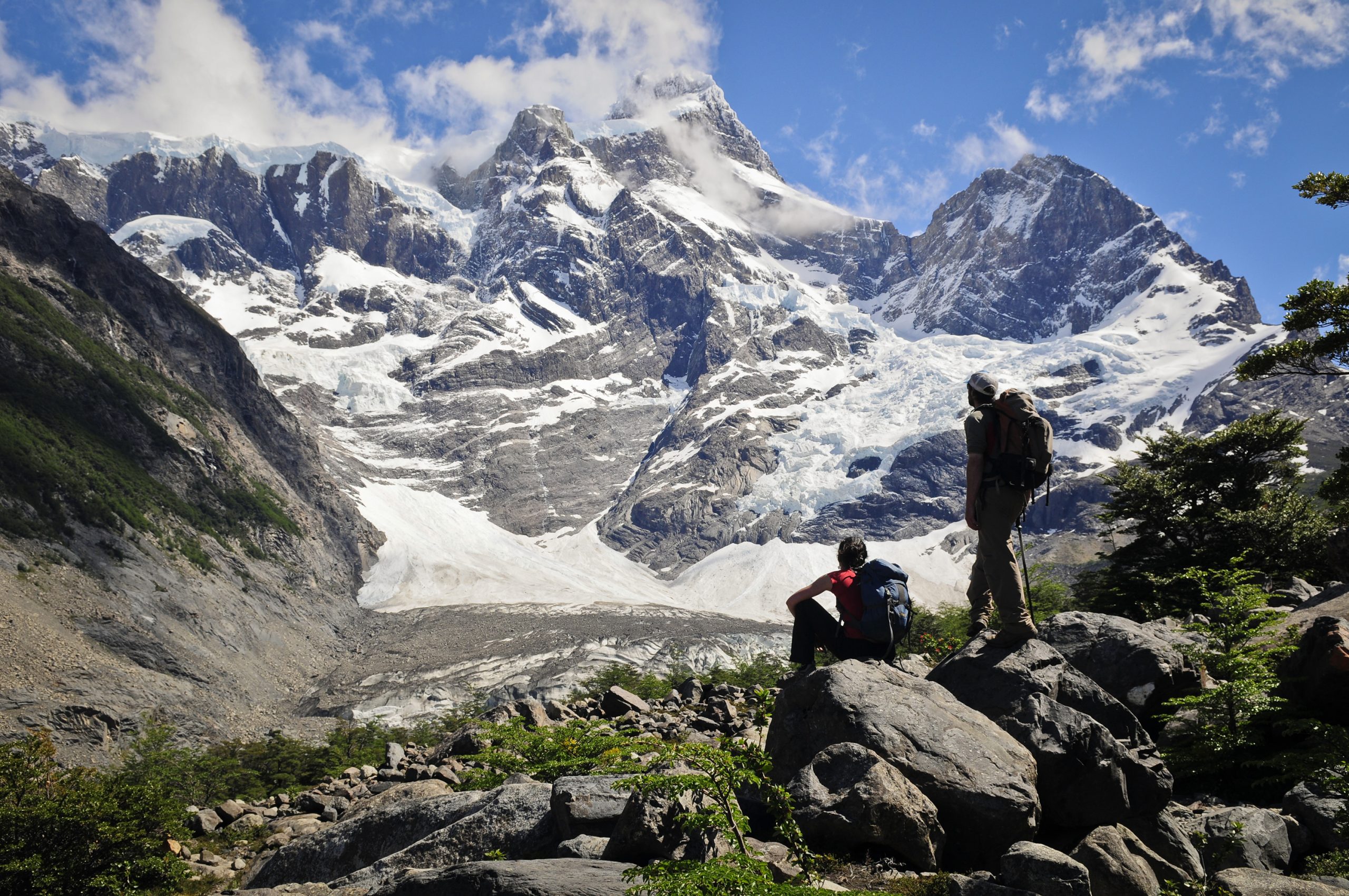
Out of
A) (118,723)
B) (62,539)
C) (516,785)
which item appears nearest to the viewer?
(516,785)

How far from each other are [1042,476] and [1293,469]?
19702 millimetres

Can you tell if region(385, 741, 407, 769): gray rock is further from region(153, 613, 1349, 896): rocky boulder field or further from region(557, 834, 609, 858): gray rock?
region(557, 834, 609, 858): gray rock

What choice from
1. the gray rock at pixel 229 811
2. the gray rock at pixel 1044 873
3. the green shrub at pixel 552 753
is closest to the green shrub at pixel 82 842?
the gray rock at pixel 229 811

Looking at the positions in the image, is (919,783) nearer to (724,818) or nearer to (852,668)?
(852,668)

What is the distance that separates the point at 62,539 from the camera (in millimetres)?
81062

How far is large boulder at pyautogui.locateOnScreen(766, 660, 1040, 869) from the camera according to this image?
23.6 ft

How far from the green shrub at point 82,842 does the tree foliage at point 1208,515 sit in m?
19.1

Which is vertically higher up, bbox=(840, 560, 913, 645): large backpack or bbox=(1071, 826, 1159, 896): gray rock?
bbox=(840, 560, 913, 645): large backpack

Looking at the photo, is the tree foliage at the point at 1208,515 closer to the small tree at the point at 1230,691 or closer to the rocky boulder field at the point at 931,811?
the small tree at the point at 1230,691

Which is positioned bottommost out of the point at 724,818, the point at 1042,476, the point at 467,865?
the point at 467,865

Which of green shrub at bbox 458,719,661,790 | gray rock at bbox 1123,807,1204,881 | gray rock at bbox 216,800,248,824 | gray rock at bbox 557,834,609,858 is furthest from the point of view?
gray rock at bbox 216,800,248,824

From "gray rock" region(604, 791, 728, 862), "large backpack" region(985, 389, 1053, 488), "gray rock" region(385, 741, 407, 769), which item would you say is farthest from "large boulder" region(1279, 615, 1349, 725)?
"gray rock" region(385, 741, 407, 769)

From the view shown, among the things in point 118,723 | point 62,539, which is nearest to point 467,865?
point 118,723

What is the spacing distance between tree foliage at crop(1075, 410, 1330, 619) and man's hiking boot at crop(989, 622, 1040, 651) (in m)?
10.6
